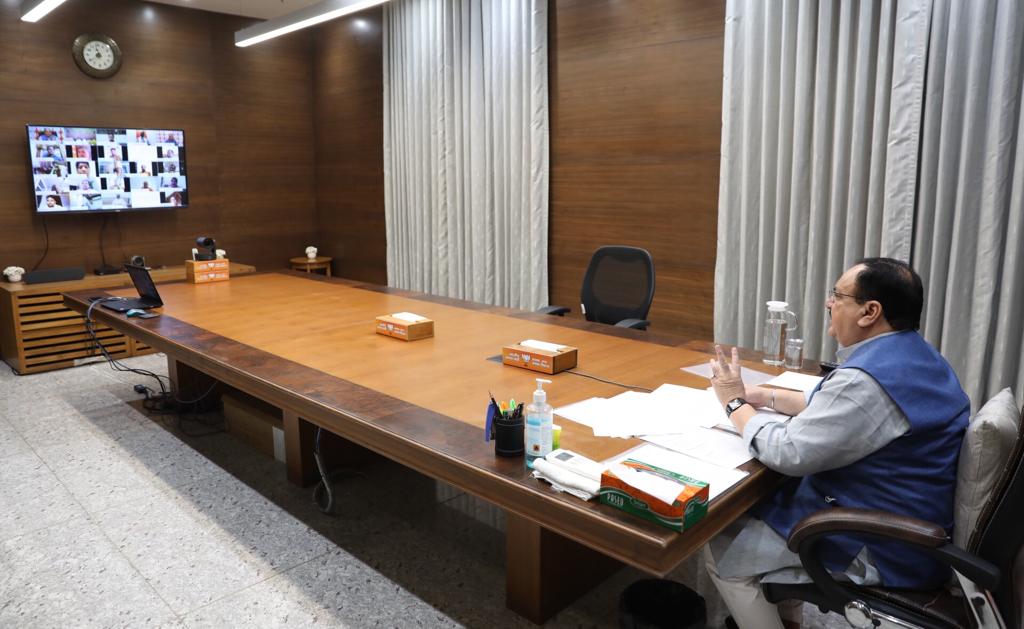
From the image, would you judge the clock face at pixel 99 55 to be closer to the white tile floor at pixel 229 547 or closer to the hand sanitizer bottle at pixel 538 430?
the white tile floor at pixel 229 547

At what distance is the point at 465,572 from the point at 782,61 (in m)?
3.10

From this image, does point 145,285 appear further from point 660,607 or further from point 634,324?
point 660,607

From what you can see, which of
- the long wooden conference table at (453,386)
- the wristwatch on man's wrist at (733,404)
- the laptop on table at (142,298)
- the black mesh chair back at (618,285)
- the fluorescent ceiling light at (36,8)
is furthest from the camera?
the fluorescent ceiling light at (36,8)

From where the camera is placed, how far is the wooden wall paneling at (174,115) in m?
5.56

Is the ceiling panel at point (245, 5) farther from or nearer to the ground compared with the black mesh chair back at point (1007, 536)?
farther from the ground

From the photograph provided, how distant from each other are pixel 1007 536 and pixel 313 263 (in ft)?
21.3

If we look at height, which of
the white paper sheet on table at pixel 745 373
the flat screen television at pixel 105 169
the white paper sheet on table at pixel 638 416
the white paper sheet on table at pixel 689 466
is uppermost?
the flat screen television at pixel 105 169

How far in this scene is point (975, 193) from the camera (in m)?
3.34

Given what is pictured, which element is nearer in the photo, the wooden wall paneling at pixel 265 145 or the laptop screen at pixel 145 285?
the laptop screen at pixel 145 285

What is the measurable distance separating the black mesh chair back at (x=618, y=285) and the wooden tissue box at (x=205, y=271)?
7.73 ft

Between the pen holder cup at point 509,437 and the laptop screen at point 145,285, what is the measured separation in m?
2.63

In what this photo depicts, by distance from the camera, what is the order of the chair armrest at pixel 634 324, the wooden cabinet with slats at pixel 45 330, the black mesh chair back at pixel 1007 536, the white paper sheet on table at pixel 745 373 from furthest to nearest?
the wooden cabinet with slats at pixel 45 330, the chair armrest at pixel 634 324, the white paper sheet on table at pixel 745 373, the black mesh chair back at pixel 1007 536

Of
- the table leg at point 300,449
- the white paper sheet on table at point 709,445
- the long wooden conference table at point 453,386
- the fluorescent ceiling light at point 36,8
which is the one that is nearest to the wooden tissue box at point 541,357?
the long wooden conference table at point 453,386

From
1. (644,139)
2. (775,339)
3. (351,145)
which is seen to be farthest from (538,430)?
(351,145)
